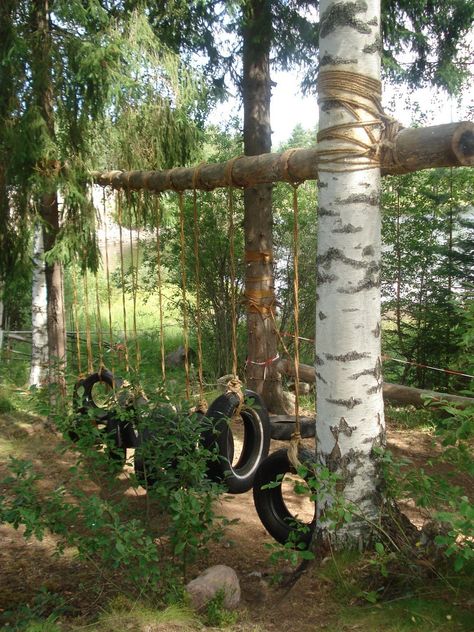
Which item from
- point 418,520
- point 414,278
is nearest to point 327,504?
point 418,520

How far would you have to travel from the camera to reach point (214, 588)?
2.82m

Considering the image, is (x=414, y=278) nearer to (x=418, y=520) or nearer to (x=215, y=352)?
(x=215, y=352)

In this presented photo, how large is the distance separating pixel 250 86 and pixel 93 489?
4834mm

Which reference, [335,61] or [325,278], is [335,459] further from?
[335,61]

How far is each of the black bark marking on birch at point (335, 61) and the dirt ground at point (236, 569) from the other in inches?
66.3

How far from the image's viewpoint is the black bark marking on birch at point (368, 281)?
2.71 m

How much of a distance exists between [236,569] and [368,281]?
73.5 inches

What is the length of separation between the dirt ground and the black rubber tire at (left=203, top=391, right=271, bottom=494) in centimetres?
20

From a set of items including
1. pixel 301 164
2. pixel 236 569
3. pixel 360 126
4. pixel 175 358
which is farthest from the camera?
pixel 175 358

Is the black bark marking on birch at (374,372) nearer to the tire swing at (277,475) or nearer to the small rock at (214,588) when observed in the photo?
the tire swing at (277,475)

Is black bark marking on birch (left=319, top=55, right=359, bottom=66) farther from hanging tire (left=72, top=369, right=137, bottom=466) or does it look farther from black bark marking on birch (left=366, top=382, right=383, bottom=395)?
hanging tire (left=72, top=369, right=137, bottom=466)

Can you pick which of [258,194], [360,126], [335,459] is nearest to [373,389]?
[335,459]

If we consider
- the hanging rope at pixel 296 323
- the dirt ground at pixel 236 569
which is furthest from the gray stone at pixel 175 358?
the hanging rope at pixel 296 323

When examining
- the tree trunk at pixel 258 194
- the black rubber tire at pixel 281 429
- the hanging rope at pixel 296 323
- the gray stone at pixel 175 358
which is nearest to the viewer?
the hanging rope at pixel 296 323
